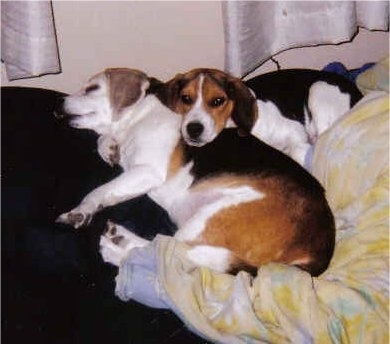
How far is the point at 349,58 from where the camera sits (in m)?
3.54

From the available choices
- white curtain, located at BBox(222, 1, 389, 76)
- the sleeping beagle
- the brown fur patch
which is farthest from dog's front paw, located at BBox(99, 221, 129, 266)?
white curtain, located at BBox(222, 1, 389, 76)

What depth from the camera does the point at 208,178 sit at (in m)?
2.31

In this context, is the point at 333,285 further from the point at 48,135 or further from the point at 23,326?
the point at 48,135

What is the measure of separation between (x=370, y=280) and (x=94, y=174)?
1225 mm

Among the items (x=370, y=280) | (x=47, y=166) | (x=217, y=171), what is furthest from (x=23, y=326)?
(x=370, y=280)

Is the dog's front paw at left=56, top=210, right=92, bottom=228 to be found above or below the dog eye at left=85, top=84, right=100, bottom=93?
below

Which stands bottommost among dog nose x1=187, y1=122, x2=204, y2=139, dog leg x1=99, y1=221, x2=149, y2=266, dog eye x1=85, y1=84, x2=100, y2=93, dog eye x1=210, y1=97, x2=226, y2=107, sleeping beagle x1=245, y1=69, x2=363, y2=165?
dog leg x1=99, y1=221, x2=149, y2=266

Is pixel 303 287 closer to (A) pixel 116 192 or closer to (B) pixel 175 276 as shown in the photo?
(B) pixel 175 276

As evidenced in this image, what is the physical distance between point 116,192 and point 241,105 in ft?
2.24

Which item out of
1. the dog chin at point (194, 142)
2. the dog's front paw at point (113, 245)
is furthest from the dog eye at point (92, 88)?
the dog's front paw at point (113, 245)

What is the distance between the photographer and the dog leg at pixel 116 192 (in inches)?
86.3

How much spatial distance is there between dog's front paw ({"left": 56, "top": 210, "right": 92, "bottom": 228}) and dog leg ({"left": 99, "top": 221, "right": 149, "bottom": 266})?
0.30 feet

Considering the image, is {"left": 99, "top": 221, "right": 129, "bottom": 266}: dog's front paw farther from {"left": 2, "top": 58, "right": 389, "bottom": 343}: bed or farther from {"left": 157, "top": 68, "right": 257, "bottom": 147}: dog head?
{"left": 157, "top": 68, "right": 257, "bottom": 147}: dog head

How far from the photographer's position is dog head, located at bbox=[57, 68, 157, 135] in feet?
8.38
